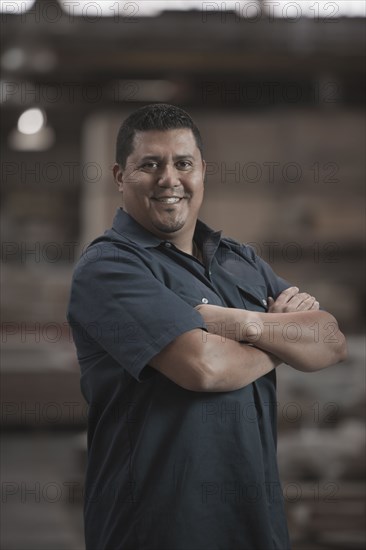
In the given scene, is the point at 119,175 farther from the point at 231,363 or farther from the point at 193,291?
the point at 231,363

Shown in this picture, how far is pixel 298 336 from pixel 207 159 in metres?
6.23

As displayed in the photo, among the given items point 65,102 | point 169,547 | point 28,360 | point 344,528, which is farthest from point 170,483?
point 65,102

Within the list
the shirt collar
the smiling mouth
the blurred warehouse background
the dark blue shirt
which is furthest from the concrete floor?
the smiling mouth

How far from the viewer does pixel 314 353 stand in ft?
5.98

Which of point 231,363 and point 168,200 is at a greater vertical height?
point 168,200

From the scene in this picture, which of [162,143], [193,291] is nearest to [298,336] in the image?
[193,291]

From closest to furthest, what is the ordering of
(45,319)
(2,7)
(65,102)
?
(2,7)
(45,319)
(65,102)

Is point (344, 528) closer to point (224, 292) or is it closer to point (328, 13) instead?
point (224, 292)

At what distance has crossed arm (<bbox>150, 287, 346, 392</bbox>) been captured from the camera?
1.62m

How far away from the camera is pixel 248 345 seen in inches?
68.4

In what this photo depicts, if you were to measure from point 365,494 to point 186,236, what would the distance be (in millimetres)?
2784

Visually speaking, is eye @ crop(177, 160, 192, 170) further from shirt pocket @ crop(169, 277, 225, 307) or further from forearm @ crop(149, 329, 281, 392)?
forearm @ crop(149, 329, 281, 392)

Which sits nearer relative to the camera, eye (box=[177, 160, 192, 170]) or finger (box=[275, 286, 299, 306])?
eye (box=[177, 160, 192, 170])

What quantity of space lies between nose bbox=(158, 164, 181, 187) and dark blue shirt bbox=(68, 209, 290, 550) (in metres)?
0.14
